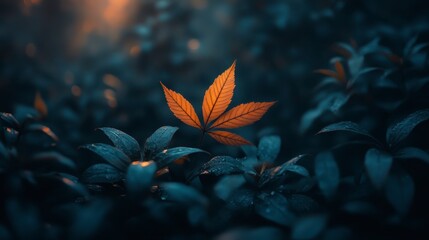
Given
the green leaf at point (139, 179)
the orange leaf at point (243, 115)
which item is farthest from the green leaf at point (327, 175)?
the green leaf at point (139, 179)

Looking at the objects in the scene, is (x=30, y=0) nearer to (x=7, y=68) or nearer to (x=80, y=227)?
(x=7, y=68)

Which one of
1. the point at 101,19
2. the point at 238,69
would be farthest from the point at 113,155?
the point at 101,19

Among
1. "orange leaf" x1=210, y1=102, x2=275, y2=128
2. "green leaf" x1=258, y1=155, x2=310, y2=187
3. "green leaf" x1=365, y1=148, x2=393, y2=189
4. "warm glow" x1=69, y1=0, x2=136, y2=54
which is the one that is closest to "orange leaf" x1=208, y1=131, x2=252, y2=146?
"orange leaf" x1=210, y1=102, x2=275, y2=128

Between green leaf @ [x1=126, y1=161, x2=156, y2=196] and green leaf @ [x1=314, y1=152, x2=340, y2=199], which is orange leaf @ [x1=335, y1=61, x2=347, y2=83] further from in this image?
green leaf @ [x1=126, y1=161, x2=156, y2=196]

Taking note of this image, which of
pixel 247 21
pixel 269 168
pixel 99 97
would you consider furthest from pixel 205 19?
pixel 269 168

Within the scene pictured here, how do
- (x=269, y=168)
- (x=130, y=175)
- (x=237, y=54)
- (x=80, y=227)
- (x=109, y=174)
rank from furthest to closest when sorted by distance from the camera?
(x=237, y=54) < (x=269, y=168) < (x=109, y=174) < (x=130, y=175) < (x=80, y=227)
